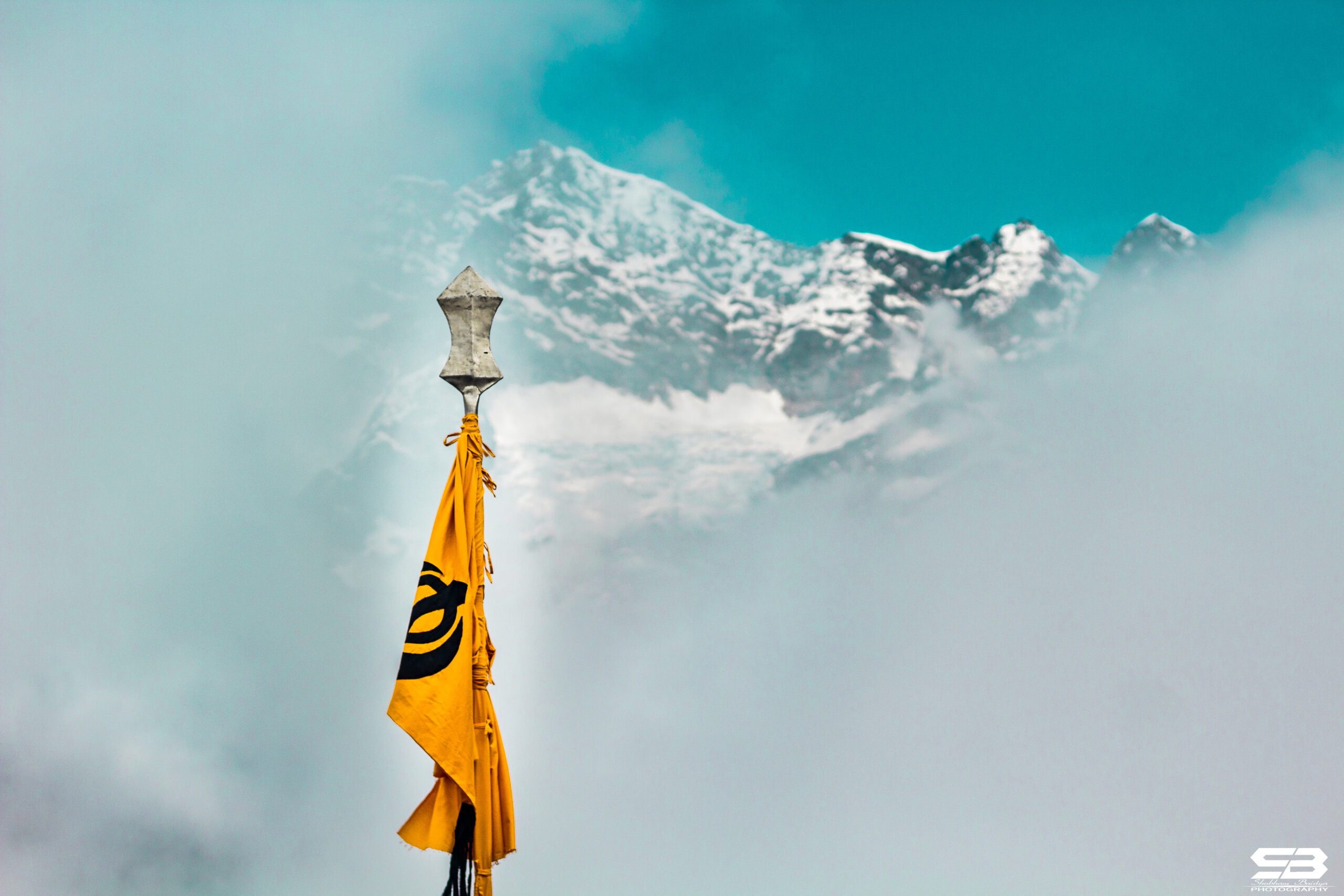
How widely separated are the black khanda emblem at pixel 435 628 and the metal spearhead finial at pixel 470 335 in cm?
103

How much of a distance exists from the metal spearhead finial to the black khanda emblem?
1035 mm

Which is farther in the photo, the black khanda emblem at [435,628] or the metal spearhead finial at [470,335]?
the metal spearhead finial at [470,335]

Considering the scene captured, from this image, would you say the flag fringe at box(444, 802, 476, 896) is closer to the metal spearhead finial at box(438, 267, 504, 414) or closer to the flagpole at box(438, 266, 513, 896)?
the flagpole at box(438, 266, 513, 896)

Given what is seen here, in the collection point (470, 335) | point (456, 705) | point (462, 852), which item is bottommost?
point (462, 852)

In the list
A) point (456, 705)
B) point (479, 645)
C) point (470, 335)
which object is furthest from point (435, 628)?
point (470, 335)

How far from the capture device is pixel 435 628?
17.8 ft

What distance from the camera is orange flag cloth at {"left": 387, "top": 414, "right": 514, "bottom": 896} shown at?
5258 mm

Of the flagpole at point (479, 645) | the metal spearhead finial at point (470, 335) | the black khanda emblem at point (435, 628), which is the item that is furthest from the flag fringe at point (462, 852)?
the metal spearhead finial at point (470, 335)

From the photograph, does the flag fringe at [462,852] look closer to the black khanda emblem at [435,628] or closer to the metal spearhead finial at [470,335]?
the black khanda emblem at [435,628]

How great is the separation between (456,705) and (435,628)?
0.45 meters

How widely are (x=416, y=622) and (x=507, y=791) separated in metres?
1.14

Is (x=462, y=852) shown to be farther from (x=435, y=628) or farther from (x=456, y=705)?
(x=435, y=628)

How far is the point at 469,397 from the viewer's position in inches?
227

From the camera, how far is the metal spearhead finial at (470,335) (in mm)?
5762
